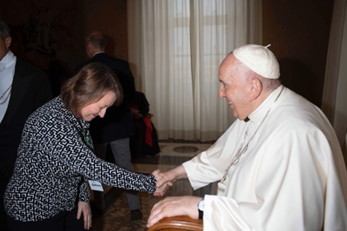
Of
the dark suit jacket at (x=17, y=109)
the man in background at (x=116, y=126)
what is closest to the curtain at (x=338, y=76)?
the man in background at (x=116, y=126)

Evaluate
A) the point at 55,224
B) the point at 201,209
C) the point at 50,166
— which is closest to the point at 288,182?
the point at 201,209

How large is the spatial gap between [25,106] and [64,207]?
104cm

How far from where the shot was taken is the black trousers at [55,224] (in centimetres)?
145

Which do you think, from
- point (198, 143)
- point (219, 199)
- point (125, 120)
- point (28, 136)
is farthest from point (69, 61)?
point (219, 199)

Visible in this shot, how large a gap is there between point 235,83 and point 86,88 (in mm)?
761

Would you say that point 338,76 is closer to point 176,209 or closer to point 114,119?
point 114,119

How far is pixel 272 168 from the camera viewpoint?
1.22m

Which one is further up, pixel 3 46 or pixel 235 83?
pixel 3 46

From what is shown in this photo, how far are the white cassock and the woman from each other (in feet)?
1.70

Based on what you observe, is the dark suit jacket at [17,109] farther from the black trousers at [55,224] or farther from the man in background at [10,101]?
the black trousers at [55,224]

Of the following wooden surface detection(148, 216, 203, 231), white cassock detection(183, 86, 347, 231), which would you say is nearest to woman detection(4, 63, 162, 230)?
wooden surface detection(148, 216, 203, 231)

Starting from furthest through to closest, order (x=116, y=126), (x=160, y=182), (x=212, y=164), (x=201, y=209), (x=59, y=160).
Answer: (x=116, y=126), (x=212, y=164), (x=160, y=182), (x=59, y=160), (x=201, y=209)

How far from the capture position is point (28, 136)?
141cm

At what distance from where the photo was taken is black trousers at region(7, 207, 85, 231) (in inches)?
57.2
